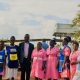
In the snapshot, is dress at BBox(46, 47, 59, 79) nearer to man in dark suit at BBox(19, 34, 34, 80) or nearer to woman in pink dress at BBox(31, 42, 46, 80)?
woman in pink dress at BBox(31, 42, 46, 80)

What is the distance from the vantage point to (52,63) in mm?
17625

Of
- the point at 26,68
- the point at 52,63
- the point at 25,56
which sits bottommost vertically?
the point at 26,68

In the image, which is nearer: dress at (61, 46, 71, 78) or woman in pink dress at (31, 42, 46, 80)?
dress at (61, 46, 71, 78)

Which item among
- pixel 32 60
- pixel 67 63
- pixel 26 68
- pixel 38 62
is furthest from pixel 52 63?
pixel 67 63

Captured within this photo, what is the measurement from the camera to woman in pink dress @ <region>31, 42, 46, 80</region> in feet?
57.7

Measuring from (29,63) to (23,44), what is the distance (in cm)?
74

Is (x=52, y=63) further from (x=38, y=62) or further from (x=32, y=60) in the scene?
(x=32, y=60)

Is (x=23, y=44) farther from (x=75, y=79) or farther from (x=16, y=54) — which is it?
(x=75, y=79)

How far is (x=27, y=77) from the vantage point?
58.0 feet

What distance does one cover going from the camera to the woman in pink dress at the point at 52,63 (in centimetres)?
1745

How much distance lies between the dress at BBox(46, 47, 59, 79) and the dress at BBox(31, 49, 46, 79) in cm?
19

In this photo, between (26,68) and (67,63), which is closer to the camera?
(67,63)

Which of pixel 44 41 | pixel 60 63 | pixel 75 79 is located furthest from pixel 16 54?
pixel 75 79

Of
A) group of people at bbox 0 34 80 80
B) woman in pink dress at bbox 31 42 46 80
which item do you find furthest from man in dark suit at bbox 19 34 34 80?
woman in pink dress at bbox 31 42 46 80
